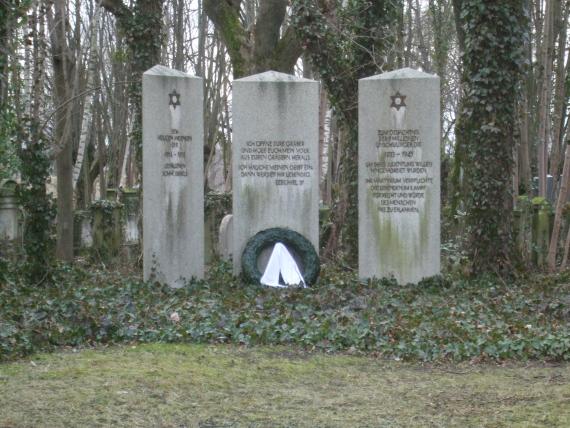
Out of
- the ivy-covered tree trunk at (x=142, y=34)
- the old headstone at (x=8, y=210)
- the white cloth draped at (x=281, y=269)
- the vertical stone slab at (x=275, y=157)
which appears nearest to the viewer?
the white cloth draped at (x=281, y=269)

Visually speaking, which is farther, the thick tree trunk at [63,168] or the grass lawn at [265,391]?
the thick tree trunk at [63,168]

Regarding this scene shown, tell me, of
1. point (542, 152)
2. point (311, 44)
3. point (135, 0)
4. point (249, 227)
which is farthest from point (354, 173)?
point (542, 152)

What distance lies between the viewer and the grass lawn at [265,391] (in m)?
5.84

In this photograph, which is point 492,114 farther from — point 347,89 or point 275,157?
point 347,89

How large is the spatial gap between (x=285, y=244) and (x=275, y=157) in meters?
1.24

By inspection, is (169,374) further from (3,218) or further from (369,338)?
(3,218)

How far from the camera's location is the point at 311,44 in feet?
50.8

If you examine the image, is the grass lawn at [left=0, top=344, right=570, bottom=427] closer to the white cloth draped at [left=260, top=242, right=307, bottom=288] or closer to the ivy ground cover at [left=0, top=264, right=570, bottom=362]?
the ivy ground cover at [left=0, top=264, right=570, bottom=362]

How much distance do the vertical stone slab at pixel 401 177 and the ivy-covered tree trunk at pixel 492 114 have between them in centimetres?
56

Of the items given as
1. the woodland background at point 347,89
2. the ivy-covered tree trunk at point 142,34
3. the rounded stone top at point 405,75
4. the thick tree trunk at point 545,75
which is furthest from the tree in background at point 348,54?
the thick tree trunk at point 545,75

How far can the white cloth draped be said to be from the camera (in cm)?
1244

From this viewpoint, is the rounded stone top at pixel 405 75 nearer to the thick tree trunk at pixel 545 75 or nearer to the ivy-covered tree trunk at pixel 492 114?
the ivy-covered tree trunk at pixel 492 114

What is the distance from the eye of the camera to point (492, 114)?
1248 cm

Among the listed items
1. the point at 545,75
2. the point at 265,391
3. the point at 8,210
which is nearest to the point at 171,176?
the point at 8,210
